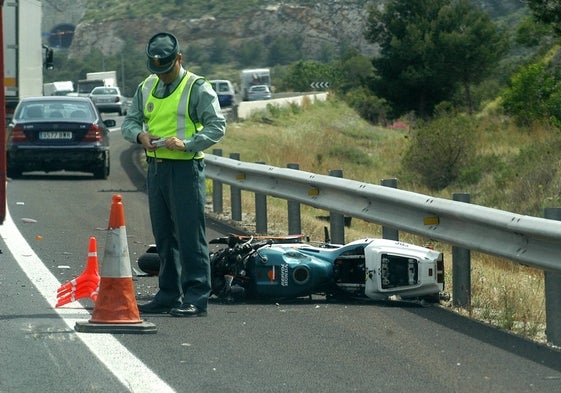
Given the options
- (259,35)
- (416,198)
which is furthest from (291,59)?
(416,198)

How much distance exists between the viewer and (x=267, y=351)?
297 inches

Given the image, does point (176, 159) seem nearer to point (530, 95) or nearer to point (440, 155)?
point (440, 155)

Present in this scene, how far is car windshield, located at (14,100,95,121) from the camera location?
76.4ft

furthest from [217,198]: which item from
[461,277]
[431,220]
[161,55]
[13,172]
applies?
[161,55]

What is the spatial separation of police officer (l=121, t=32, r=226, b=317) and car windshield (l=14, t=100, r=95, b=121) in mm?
14400

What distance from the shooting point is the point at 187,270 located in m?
8.97

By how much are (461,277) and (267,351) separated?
234 cm

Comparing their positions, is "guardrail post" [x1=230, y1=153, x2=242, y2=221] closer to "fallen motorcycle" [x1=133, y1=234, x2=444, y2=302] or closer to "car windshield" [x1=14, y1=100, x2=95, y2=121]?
"fallen motorcycle" [x1=133, y1=234, x2=444, y2=302]

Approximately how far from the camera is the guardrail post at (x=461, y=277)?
9.41 metres

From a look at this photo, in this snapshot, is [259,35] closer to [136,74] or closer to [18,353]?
[136,74]

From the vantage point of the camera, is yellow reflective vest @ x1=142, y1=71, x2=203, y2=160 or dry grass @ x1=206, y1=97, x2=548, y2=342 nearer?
yellow reflective vest @ x1=142, y1=71, x2=203, y2=160

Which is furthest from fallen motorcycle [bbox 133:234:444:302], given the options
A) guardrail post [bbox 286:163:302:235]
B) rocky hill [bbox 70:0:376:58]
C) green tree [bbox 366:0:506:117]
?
rocky hill [bbox 70:0:376:58]

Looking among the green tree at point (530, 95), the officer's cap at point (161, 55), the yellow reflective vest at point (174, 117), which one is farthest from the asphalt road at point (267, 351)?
the green tree at point (530, 95)

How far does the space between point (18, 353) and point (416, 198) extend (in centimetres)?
376
